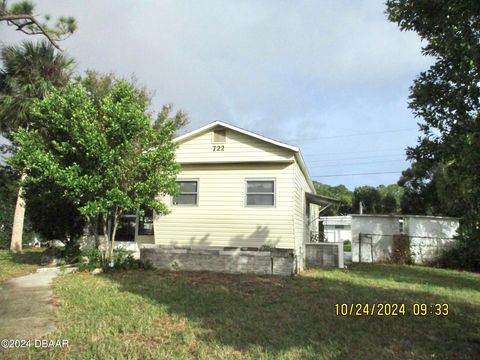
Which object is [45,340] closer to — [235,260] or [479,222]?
[479,222]

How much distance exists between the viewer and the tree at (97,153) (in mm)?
9500

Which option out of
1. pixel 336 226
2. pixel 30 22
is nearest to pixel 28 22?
pixel 30 22

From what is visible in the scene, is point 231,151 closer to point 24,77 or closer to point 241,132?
point 241,132

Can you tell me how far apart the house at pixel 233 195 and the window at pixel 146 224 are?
2.04 ft

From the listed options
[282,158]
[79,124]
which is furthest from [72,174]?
[282,158]

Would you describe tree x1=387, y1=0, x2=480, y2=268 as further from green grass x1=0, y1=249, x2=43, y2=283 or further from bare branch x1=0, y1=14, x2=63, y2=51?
bare branch x1=0, y1=14, x2=63, y2=51

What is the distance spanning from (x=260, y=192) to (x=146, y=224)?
14.8 feet

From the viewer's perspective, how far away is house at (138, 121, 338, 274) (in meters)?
12.8

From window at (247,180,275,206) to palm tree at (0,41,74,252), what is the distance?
370 inches

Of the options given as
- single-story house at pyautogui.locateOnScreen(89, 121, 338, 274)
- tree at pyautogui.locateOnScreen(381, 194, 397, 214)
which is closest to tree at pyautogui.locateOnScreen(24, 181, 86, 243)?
single-story house at pyautogui.locateOnScreen(89, 121, 338, 274)

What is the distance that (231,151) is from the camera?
1330 cm

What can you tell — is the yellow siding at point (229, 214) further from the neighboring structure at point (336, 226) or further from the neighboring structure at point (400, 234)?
the neighboring structure at point (336, 226)

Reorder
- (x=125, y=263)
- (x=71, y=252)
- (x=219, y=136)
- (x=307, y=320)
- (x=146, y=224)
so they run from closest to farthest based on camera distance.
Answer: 1. (x=307, y=320)
2. (x=125, y=263)
3. (x=71, y=252)
4. (x=219, y=136)
5. (x=146, y=224)

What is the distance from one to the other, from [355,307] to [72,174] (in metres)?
6.81
